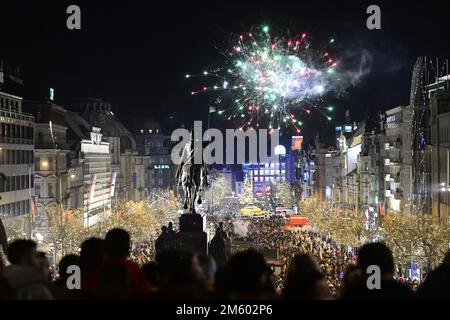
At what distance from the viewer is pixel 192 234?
3312cm

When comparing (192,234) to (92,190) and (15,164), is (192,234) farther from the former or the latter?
(92,190)

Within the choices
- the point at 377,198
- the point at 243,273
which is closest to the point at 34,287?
the point at 243,273

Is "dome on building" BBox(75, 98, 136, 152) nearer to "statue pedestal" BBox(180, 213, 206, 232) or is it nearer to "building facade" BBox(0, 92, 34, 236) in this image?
"building facade" BBox(0, 92, 34, 236)

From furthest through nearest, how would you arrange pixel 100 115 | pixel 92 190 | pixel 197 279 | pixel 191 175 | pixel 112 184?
pixel 100 115 < pixel 112 184 < pixel 92 190 < pixel 191 175 < pixel 197 279

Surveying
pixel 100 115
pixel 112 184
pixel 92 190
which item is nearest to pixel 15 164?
pixel 92 190

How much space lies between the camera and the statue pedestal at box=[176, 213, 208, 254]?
32875 mm

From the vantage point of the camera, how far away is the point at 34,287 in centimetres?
1035

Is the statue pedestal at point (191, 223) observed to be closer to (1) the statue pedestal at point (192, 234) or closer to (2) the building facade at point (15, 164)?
(1) the statue pedestal at point (192, 234)

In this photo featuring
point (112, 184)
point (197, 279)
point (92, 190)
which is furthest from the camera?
point (112, 184)

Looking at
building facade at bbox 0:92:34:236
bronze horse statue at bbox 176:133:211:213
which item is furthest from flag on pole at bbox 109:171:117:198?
bronze horse statue at bbox 176:133:211:213

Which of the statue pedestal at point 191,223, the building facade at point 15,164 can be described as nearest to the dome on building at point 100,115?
the building facade at point 15,164

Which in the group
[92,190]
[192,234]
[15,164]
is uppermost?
[15,164]
